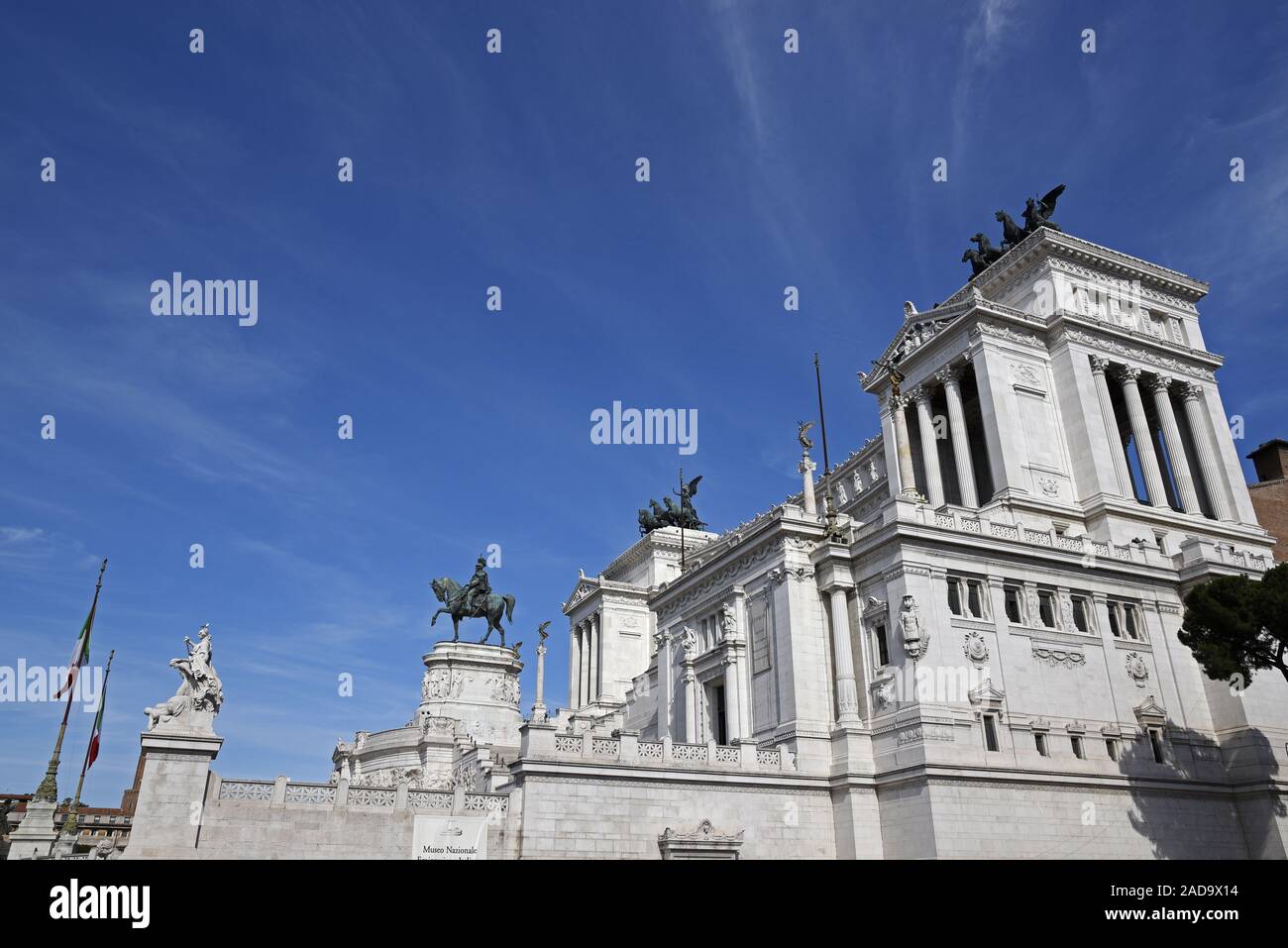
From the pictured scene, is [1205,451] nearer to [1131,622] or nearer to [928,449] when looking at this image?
[928,449]

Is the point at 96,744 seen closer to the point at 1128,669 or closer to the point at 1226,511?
the point at 1128,669

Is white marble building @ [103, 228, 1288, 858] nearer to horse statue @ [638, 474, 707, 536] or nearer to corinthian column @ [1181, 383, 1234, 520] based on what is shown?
corinthian column @ [1181, 383, 1234, 520]

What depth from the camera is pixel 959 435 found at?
54656 millimetres

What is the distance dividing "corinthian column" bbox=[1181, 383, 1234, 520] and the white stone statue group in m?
54.3

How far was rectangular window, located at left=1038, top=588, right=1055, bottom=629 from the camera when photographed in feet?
130

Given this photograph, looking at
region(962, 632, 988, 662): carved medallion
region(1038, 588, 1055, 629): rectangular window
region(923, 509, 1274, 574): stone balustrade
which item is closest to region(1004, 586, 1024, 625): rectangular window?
region(1038, 588, 1055, 629): rectangular window

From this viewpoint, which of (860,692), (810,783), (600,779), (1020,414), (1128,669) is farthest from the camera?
(1020,414)

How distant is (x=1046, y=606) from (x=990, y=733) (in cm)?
749

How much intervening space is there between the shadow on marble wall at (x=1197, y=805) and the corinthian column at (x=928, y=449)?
19.7m

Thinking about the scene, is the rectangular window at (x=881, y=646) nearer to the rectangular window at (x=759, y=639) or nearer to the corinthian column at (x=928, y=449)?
the rectangular window at (x=759, y=639)

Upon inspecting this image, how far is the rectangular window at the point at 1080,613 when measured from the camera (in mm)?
40000
